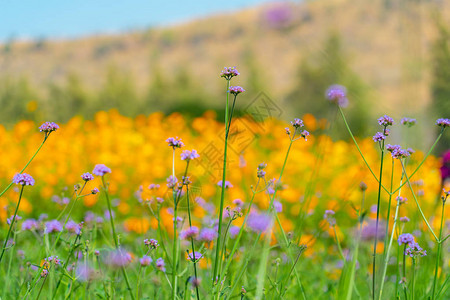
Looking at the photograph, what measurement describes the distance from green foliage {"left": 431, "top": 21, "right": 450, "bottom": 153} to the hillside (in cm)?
3

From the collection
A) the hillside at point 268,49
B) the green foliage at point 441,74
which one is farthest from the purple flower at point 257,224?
the green foliage at point 441,74

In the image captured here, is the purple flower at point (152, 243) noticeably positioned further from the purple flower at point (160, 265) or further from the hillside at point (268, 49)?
the hillside at point (268, 49)

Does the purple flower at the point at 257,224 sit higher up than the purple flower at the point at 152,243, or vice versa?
the purple flower at the point at 257,224

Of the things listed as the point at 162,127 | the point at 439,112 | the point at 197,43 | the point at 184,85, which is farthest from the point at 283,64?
the point at 439,112

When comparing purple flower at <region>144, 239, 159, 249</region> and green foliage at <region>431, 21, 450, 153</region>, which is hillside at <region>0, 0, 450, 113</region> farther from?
purple flower at <region>144, 239, 159, 249</region>

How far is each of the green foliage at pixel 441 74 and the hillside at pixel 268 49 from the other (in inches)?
1.1

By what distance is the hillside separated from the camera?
1338mm

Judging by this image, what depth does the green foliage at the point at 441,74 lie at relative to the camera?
58.1 inches

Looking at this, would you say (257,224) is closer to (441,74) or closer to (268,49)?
(441,74)

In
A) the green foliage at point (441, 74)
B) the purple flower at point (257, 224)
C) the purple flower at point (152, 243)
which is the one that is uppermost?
the green foliage at point (441, 74)

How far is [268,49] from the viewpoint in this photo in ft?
77.3

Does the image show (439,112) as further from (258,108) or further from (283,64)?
(283,64)

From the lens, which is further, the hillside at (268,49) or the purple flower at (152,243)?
the hillside at (268,49)

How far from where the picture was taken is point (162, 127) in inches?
185
